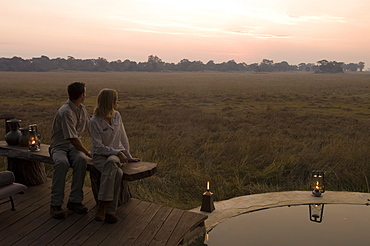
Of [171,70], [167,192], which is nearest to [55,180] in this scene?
[167,192]

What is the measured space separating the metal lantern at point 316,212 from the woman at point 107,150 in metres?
2.38

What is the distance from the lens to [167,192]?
20.6 ft

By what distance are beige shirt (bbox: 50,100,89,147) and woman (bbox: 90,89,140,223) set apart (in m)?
0.28

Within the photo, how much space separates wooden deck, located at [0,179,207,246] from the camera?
3.54 meters

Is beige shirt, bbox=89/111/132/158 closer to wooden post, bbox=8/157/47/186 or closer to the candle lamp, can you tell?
the candle lamp

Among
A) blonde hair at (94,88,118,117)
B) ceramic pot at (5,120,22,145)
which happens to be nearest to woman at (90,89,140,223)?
→ blonde hair at (94,88,118,117)

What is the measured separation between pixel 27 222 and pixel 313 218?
10.8 feet

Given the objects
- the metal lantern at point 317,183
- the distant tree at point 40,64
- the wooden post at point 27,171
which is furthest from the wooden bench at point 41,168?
the distant tree at point 40,64

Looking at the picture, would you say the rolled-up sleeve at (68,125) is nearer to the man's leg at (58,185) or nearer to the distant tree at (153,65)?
the man's leg at (58,185)

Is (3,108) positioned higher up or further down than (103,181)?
further down

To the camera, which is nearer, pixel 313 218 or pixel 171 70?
pixel 313 218

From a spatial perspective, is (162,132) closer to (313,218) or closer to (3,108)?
(313,218)

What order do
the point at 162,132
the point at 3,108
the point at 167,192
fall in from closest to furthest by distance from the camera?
1. the point at 167,192
2. the point at 162,132
3. the point at 3,108

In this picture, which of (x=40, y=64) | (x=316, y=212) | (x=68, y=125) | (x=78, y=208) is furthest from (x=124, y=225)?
(x=40, y=64)
